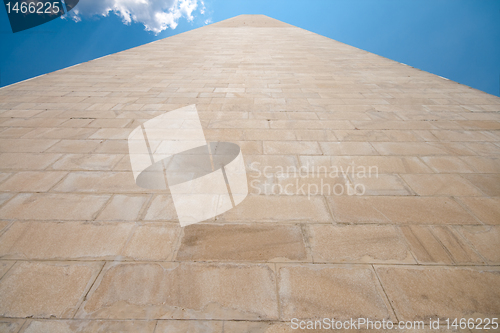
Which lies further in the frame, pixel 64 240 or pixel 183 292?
pixel 64 240

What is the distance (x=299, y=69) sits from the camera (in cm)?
973

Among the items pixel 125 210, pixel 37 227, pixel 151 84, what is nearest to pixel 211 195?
pixel 125 210

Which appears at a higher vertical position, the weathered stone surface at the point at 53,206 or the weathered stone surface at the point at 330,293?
the weathered stone surface at the point at 53,206

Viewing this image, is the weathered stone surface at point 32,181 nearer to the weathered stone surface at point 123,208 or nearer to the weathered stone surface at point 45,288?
the weathered stone surface at point 123,208

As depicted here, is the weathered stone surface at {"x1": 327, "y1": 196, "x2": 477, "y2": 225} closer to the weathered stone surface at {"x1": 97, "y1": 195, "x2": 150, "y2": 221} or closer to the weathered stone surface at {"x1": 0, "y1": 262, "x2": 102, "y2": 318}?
the weathered stone surface at {"x1": 97, "y1": 195, "x2": 150, "y2": 221}

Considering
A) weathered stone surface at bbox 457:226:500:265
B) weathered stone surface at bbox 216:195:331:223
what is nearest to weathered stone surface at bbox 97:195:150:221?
weathered stone surface at bbox 216:195:331:223

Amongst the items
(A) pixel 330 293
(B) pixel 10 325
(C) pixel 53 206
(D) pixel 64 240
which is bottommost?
(A) pixel 330 293

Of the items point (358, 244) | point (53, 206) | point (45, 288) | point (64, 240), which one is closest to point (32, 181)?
point (53, 206)

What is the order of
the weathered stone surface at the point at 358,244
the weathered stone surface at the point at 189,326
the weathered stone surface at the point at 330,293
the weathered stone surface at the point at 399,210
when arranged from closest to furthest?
the weathered stone surface at the point at 189,326 → the weathered stone surface at the point at 330,293 → the weathered stone surface at the point at 358,244 → the weathered stone surface at the point at 399,210

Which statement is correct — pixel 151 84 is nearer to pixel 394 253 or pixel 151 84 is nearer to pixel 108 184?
pixel 108 184

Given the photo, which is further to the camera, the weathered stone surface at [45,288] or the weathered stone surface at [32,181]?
the weathered stone surface at [32,181]

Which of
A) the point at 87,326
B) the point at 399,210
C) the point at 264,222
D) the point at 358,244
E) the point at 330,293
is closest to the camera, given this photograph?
the point at 87,326

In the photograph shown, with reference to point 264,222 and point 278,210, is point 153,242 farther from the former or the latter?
point 278,210

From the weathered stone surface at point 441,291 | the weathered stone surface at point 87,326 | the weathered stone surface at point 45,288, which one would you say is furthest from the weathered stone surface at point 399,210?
the weathered stone surface at point 45,288
